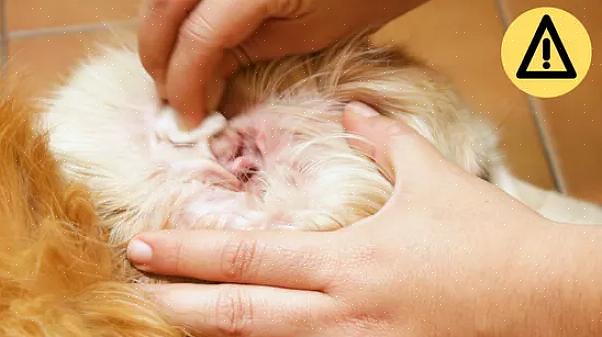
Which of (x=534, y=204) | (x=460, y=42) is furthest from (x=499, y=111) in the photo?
(x=534, y=204)

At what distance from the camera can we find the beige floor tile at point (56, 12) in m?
1.34

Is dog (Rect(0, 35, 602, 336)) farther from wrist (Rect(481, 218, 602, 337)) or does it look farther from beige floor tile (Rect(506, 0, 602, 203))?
beige floor tile (Rect(506, 0, 602, 203))

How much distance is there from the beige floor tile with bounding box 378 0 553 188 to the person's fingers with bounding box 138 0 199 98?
1.82ft

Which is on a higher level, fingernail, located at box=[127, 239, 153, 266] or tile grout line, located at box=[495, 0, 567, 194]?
fingernail, located at box=[127, 239, 153, 266]

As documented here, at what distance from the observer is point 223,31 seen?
68 centimetres

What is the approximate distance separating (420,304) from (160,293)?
196 mm

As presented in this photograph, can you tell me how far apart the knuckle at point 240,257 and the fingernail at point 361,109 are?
156 mm

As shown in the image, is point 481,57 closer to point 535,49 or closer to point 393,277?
point 535,49

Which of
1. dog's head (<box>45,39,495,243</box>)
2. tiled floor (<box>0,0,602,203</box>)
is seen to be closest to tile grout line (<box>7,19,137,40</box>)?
tiled floor (<box>0,0,602,203</box>)

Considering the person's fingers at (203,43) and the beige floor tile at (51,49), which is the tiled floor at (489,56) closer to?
the beige floor tile at (51,49)

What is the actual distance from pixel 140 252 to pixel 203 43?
0.18m

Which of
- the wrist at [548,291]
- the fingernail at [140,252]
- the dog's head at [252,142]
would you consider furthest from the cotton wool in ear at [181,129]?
the wrist at [548,291]

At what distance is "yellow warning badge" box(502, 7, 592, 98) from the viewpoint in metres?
0.88

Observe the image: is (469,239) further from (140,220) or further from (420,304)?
(140,220)
